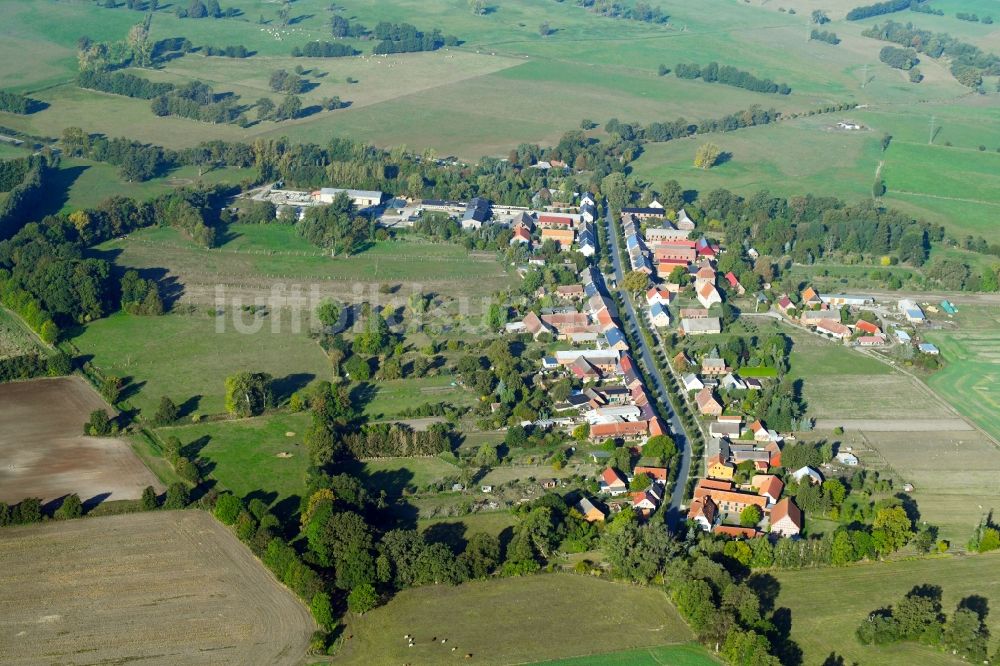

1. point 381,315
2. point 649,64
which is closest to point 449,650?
point 381,315

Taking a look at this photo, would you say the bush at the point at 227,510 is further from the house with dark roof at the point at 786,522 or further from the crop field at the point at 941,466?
the crop field at the point at 941,466

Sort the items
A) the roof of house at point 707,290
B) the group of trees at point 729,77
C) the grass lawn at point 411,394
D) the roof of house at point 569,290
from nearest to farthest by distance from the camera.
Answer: the grass lawn at point 411,394
the roof of house at point 707,290
the roof of house at point 569,290
the group of trees at point 729,77

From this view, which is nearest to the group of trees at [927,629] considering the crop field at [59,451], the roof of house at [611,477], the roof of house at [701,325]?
the roof of house at [611,477]

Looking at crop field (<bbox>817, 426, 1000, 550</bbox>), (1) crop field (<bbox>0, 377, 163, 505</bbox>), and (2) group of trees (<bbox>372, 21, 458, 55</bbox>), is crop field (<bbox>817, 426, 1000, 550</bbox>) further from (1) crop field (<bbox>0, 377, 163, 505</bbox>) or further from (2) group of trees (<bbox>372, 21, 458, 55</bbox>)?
(2) group of trees (<bbox>372, 21, 458, 55</bbox>)

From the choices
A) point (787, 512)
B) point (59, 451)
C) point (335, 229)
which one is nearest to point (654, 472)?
point (787, 512)

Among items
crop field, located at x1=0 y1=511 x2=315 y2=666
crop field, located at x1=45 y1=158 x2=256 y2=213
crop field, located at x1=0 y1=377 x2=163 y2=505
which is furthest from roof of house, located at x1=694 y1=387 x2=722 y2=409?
crop field, located at x1=45 y1=158 x2=256 y2=213

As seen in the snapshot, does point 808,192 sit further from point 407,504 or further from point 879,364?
point 407,504
